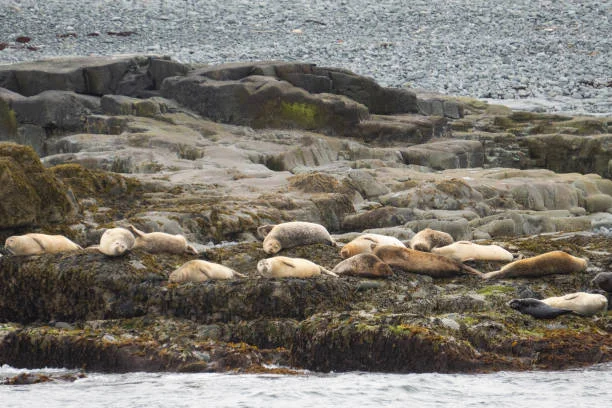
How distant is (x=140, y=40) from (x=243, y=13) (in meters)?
7.63

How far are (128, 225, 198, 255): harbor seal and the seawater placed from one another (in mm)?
2496

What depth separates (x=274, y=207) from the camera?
14.2m

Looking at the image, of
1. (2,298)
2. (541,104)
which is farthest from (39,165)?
(541,104)

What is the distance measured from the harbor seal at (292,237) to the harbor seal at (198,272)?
1.06m

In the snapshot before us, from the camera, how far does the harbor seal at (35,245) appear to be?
910 cm

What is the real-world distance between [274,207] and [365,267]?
5683mm

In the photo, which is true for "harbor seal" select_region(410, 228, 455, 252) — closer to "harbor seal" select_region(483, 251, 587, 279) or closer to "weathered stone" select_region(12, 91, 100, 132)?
"harbor seal" select_region(483, 251, 587, 279)

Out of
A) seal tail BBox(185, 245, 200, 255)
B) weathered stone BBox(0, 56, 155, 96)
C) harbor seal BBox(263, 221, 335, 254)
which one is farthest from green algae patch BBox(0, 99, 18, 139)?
harbor seal BBox(263, 221, 335, 254)

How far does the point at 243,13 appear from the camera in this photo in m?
48.4

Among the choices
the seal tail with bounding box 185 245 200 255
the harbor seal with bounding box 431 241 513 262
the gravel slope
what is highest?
the harbor seal with bounding box 431 241 513 262

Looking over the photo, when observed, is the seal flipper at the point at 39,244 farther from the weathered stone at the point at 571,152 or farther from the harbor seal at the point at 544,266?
the weathered stone at the point at 571,152

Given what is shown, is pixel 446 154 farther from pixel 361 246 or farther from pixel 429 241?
pixel 361 246

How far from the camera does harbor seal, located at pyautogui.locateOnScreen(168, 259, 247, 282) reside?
8.45 metres

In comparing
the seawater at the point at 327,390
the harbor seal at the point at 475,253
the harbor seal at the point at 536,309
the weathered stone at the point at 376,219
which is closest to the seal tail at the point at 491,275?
the harbor seal at the point at 475,253
